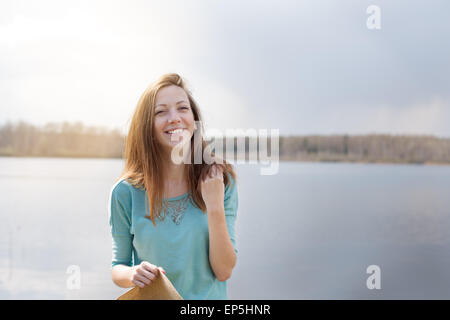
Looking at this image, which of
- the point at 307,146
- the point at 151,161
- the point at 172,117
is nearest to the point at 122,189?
the point at 151,161

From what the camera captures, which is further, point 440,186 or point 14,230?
point 440,186

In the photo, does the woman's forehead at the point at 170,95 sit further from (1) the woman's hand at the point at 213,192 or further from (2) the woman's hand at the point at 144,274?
(2) the woman's hand at the point at 144,274

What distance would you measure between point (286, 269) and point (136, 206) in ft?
14.7

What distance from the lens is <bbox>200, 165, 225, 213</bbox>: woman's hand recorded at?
1001mm

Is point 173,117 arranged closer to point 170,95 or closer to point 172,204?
point 170,95

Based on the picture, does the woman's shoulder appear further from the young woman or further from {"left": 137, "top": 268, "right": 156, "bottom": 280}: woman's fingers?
{"left": 137, "top": 268, "right": 156, "bottom": 280}: woman's fingers

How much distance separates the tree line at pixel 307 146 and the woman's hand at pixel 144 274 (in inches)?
186

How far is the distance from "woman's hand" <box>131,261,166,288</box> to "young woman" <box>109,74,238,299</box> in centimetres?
7

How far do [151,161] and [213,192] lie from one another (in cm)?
20

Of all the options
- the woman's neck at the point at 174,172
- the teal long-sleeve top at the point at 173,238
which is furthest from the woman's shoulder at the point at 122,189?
the woman's neck at the point at 174,172

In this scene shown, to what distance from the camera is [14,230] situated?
5.39 metres
